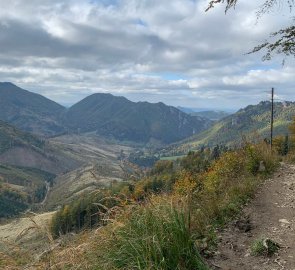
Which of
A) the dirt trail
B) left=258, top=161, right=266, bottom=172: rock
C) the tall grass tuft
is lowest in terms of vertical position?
the dirt trail

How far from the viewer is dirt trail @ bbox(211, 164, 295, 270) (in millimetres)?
8750

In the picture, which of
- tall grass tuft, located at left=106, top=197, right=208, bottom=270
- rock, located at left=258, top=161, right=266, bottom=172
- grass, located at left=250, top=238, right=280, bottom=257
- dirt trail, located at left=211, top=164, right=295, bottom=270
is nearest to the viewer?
tall grass tuft, located at left=106, top=197, right=208, bottom=270

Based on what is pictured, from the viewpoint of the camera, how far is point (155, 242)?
21.2 feet

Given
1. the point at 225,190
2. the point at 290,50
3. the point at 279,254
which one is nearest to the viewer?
the point at 279,254

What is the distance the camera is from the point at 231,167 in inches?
774

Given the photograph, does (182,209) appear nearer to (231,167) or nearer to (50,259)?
(50,259)

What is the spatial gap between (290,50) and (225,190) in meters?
5.66

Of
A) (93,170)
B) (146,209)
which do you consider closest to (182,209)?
(146,209)

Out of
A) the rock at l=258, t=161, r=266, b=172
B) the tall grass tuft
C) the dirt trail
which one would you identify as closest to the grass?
the dirt trail

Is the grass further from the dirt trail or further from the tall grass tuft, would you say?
the tall grass tuft

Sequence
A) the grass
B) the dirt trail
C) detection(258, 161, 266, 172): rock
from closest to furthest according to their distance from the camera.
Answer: the dirt trail
the grass
detection(258, 161, 266, 172): rock

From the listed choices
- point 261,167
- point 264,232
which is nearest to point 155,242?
point 264,232

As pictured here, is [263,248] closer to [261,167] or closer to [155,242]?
[155,242]

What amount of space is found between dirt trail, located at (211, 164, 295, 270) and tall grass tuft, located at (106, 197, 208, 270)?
1.72 metres
